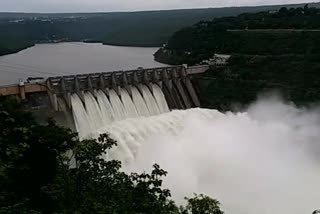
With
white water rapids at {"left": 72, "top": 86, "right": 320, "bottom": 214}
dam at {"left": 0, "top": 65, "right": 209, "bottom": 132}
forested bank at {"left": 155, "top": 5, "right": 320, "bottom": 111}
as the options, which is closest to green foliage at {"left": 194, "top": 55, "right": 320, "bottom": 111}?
forested bank at {"left": 155, "top": 5, "right": 320, "bottom": 111}

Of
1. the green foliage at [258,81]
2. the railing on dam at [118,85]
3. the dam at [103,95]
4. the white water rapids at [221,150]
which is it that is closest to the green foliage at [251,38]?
the green foliage at [258,81]

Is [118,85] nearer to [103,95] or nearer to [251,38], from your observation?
[103,95]

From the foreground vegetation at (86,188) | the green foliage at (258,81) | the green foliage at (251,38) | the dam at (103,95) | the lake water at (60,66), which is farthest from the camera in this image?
the lake water at (60,66)

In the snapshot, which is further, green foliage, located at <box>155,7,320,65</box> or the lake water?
the lake water

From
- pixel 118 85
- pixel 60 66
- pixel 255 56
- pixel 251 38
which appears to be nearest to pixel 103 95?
pixel 118 85

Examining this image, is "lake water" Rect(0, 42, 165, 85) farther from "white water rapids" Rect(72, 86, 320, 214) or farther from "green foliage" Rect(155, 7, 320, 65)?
"white water rapids" Rect(72, 86, 320, 214)

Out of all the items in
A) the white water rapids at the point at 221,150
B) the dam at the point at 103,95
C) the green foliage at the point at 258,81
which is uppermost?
the green foliage at the point at 258,81

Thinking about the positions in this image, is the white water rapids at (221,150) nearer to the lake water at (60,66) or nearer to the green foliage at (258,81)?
the green foliage at (258,81)
